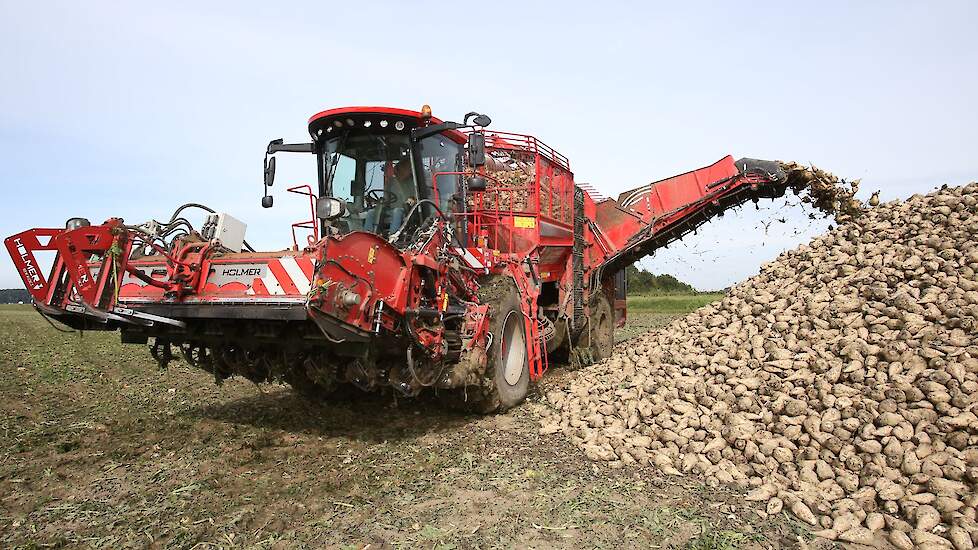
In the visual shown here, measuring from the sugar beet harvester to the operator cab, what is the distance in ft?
0.04

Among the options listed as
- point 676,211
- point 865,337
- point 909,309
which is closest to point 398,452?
point 865,337

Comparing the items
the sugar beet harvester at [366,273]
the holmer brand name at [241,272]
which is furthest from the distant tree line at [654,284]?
the holmer brand name at [241,272]

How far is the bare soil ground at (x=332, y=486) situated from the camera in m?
3.46

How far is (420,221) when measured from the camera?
5.74 m

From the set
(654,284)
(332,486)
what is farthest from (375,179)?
(654,284)

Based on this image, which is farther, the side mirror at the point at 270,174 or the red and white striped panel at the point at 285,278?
the side mirror at the point at 270,174

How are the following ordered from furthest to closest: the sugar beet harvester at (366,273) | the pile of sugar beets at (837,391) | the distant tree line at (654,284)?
the distant tree line at (654,284) < the sugar beet harvester at (366,273) < the pile of sugar beets at (837,391)

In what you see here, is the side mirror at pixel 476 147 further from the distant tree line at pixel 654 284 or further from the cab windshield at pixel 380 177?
the distant tree line at pixel 654 284

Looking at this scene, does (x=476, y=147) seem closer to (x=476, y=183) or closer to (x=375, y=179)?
(x=476, y=183)

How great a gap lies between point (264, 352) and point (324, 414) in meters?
0.96

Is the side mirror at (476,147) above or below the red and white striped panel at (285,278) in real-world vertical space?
above

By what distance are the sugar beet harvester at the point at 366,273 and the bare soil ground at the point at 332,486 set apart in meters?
0.49

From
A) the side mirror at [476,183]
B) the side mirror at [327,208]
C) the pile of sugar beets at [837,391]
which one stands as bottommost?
the pile of sugar beets at [837,391]

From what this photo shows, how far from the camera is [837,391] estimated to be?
4555 millimetres
